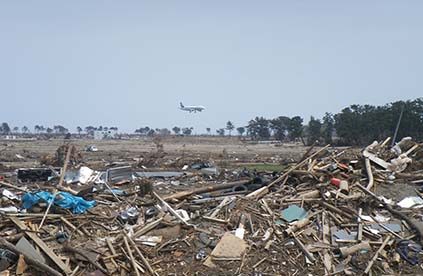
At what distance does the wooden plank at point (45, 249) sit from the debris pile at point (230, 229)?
2cm

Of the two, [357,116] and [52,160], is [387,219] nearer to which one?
[52,160]

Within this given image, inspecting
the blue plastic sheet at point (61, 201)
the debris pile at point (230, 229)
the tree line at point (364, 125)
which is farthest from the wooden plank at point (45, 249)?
the tree line at point (364, 125)

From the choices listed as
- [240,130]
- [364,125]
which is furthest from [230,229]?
[240,130]

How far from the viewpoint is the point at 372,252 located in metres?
8.98

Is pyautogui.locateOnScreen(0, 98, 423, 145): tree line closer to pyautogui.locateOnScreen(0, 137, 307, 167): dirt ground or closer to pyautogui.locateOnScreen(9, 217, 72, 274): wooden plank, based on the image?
pyautogui.locateOnScreen(0, 137, 307, 167): dirt ground

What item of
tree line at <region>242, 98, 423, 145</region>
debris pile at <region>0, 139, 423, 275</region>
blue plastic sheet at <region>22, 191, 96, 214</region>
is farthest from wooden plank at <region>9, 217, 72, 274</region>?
tree line at <region>242, 98, 423, 145</region>

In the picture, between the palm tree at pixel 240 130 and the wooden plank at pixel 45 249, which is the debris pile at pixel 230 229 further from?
the palm tree at pixel 240 130

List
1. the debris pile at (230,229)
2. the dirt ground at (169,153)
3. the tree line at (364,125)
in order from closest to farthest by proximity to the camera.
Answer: the debris pile at (230,229) → the dirt ground at (169,153) → the tree line at (364,125)

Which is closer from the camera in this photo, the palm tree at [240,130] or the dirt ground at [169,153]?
the dirt ground at [169,153]

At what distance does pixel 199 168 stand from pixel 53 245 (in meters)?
18.6

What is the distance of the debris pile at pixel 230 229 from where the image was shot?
8.43 metres

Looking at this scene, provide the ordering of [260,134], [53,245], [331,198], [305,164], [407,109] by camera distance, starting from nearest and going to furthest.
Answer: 1. [53,245]
2. [331,198]
3. [305,164]
4. [407,109]
5. [260,134]

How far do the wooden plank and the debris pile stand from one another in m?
0.02

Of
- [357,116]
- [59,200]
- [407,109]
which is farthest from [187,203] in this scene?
[357,116]
